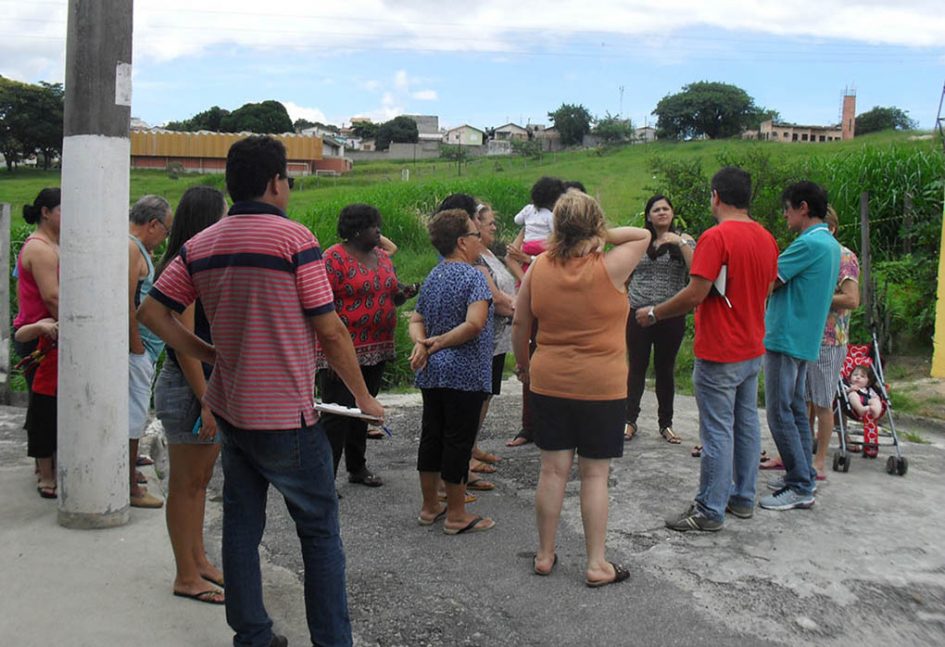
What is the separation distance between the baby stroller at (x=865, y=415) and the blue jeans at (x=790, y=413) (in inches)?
35.2

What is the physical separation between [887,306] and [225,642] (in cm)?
884

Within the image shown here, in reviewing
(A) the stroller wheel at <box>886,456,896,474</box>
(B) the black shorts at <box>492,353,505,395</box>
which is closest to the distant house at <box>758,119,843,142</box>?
(A) the stroller wheel at <box>886,456,896,474</box>

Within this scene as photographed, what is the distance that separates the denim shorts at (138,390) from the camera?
513 cm

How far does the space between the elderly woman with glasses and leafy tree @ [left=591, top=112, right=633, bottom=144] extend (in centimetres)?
7402

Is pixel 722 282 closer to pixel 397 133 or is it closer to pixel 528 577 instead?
pixel 528 577

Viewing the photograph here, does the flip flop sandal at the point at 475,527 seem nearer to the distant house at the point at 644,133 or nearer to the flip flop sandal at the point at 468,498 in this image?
the flip flop sandal at the point at 468,498

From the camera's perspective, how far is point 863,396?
6.57 m

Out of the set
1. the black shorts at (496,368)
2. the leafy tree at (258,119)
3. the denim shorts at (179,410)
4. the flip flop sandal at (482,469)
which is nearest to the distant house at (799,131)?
the leafy tree at (258,119)

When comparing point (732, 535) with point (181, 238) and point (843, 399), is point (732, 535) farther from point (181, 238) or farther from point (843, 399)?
point (181, 238)

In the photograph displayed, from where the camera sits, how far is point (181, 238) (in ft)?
13.0

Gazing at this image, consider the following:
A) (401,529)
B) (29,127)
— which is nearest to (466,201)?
(401,529)

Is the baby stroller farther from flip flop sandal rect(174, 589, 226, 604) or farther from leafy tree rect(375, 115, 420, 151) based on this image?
leafy tree rect(375, 115, 420, 151)

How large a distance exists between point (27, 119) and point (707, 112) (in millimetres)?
55334

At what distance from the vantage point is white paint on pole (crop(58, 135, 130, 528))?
446cm
